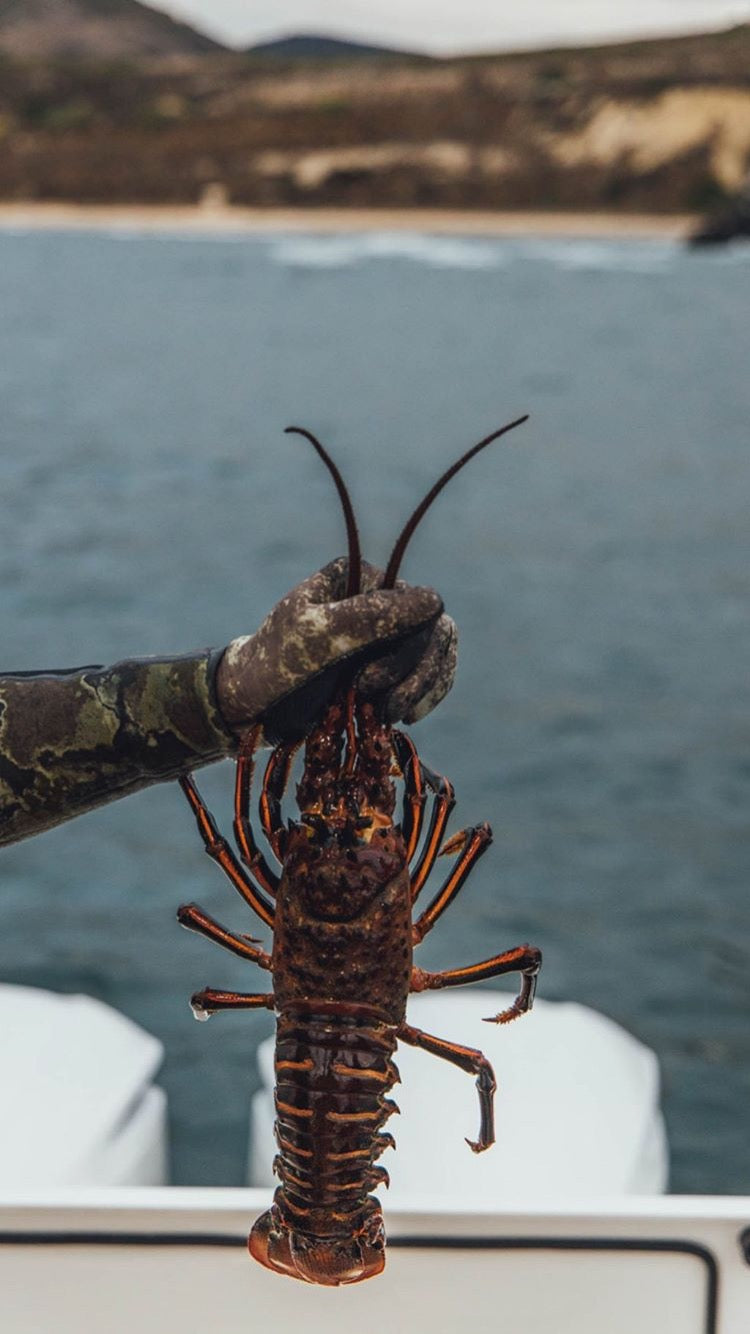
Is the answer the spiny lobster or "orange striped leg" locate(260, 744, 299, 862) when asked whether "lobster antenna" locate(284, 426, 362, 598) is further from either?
"orange striped leg" locate(260, 744, 299, 862)

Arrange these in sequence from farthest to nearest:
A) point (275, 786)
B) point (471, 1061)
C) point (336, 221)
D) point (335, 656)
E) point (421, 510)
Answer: point (336, 221) < point (471, 1061) < point (275, 786) < point (335, 656) < point (421, 510)

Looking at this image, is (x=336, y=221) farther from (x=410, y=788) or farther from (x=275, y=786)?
(x=275, y=786)

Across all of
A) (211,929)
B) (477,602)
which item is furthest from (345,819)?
(477,602)

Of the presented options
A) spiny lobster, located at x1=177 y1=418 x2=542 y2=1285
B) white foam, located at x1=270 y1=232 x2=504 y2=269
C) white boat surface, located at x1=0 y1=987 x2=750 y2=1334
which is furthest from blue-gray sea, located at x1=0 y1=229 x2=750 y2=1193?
white foam, located at x1=270 y1=232 x2=504 y2=269

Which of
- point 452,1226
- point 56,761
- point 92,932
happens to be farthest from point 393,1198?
point 92,932

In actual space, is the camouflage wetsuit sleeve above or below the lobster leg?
above

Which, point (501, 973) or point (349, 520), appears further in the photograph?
point (501, 973)
